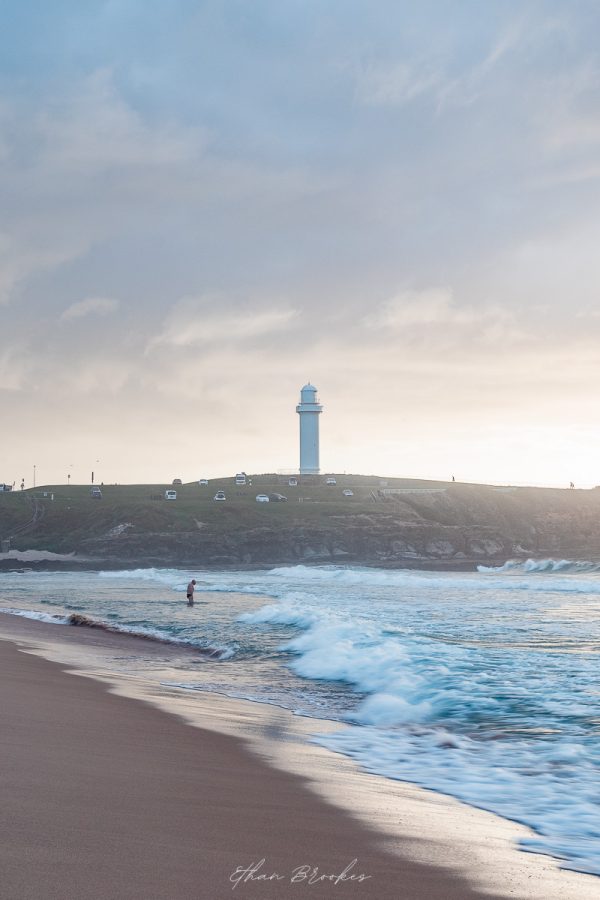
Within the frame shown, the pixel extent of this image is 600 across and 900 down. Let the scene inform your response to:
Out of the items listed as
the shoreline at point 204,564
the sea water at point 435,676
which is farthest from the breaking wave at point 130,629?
the shoreline at point 204,564

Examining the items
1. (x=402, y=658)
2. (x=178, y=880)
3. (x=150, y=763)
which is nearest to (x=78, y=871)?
(x=178, y=880)

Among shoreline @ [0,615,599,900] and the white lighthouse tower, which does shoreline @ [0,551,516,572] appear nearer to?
the white lighthouse tower

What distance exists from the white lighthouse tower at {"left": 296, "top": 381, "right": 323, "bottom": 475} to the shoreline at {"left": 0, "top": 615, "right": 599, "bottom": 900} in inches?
3853

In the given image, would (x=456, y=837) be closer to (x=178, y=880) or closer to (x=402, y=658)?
(x=178, y=880)

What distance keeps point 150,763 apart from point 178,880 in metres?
3.17

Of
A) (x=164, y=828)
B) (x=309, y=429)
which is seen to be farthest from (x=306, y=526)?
(x=164, y=828)

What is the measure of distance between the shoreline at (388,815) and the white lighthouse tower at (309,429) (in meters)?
97.9

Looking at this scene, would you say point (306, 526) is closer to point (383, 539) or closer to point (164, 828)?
point (383, 539)

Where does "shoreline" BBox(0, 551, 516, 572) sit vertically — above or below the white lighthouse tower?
below

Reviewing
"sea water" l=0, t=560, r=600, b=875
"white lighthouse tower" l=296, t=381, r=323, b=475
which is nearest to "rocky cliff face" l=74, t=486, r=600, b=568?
"white lighthouse tower" l=296, t=381, r=323, b=475

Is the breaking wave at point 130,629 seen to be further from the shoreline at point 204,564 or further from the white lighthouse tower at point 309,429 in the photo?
the white lighthouse tower at point 309,429

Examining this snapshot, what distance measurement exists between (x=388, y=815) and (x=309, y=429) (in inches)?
4146

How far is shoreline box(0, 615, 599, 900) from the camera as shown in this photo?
4777 mm

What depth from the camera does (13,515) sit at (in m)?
87.7
